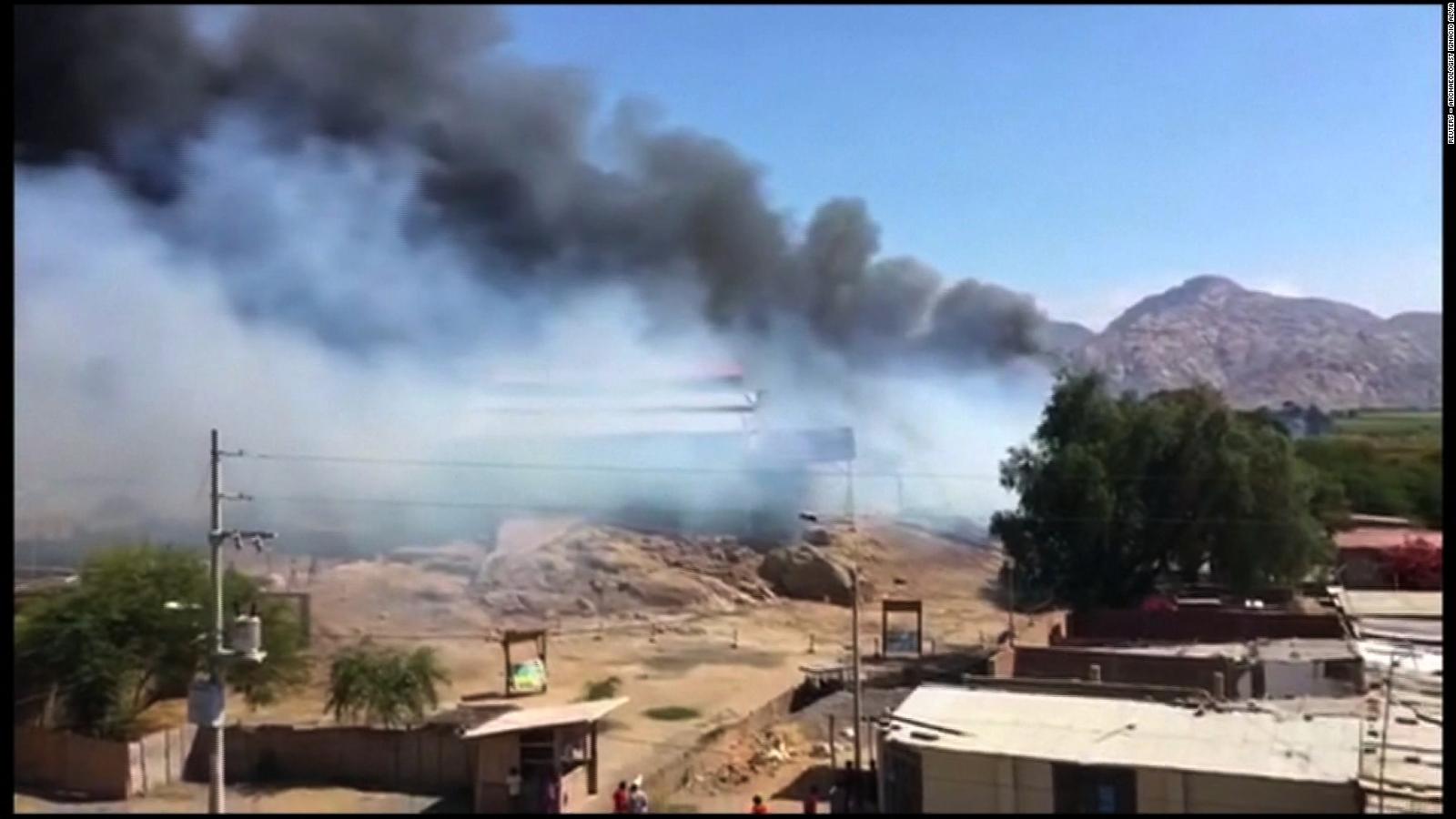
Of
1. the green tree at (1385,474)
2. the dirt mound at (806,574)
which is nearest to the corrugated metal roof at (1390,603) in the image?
the green tree at (1385,474)

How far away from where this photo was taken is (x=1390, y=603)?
9.25 meters

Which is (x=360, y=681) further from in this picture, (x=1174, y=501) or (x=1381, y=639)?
(x=1174, y=501)

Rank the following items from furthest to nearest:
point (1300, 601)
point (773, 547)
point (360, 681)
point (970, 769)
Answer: point (773, 547) < point (1300, 601) < point (360, 681) < point (970, 769)

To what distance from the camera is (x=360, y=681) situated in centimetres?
664

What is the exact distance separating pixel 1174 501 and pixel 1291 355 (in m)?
25.7

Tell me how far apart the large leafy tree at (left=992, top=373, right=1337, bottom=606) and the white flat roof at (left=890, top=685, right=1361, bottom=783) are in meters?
5.36

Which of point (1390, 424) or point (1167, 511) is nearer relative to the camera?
point (1167, 511)

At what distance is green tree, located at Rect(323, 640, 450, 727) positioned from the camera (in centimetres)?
659

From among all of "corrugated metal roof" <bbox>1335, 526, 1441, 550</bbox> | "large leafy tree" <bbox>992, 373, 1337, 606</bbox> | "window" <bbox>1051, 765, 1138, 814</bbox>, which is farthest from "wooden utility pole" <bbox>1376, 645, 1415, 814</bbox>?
"corrugated metal roof" <bbox>1335, 526, 1441, 550</bbox>

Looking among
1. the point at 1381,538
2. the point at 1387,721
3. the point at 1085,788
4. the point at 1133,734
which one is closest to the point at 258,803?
the point at 1085,788

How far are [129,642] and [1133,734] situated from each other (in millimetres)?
5339

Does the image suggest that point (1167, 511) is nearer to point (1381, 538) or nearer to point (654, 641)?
point (1381, 538)

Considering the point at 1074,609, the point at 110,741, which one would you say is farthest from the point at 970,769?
the point at 1074,609

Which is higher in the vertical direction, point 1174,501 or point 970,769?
point 1174,501
